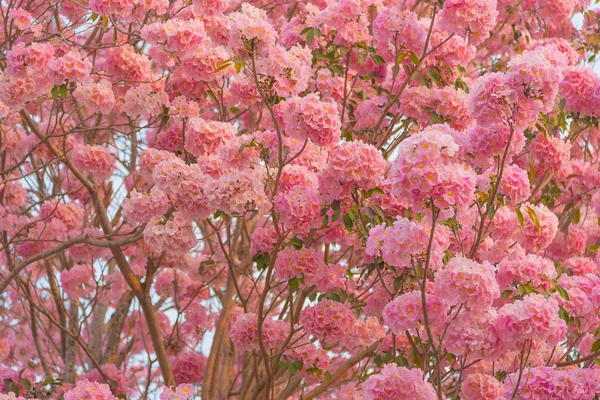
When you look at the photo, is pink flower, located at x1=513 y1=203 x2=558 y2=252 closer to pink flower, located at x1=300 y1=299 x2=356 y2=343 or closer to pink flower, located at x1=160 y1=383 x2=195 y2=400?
pink flower, located at x1=300 y1=299 x2=356 y2=343

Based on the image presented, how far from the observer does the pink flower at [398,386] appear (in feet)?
12.0

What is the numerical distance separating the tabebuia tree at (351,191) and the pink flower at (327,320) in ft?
0.04

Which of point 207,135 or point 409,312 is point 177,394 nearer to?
point 409,312

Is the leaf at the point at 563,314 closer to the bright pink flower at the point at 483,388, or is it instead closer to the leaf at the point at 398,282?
the bright pink flower at the point at 483,388

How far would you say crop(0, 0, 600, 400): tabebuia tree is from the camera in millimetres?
3676

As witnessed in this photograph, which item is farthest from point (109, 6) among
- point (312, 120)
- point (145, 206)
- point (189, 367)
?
point (189, 367)

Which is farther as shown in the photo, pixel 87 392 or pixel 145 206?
pixel 145 206

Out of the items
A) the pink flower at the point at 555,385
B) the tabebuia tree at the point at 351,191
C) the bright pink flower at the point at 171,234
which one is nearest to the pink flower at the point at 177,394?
the tabebuia tree at the point at 351,191

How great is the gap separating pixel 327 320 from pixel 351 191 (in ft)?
2.61

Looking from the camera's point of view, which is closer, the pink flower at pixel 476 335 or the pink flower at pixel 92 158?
the pink flower at pixel 476 335

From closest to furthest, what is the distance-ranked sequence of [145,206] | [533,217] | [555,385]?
[555,385] < [533,217] < [145,206]

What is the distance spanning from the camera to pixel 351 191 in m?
3.89

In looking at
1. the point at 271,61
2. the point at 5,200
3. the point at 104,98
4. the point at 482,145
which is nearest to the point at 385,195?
the point at 482,145

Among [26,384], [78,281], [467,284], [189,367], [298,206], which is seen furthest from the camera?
[78,281]
